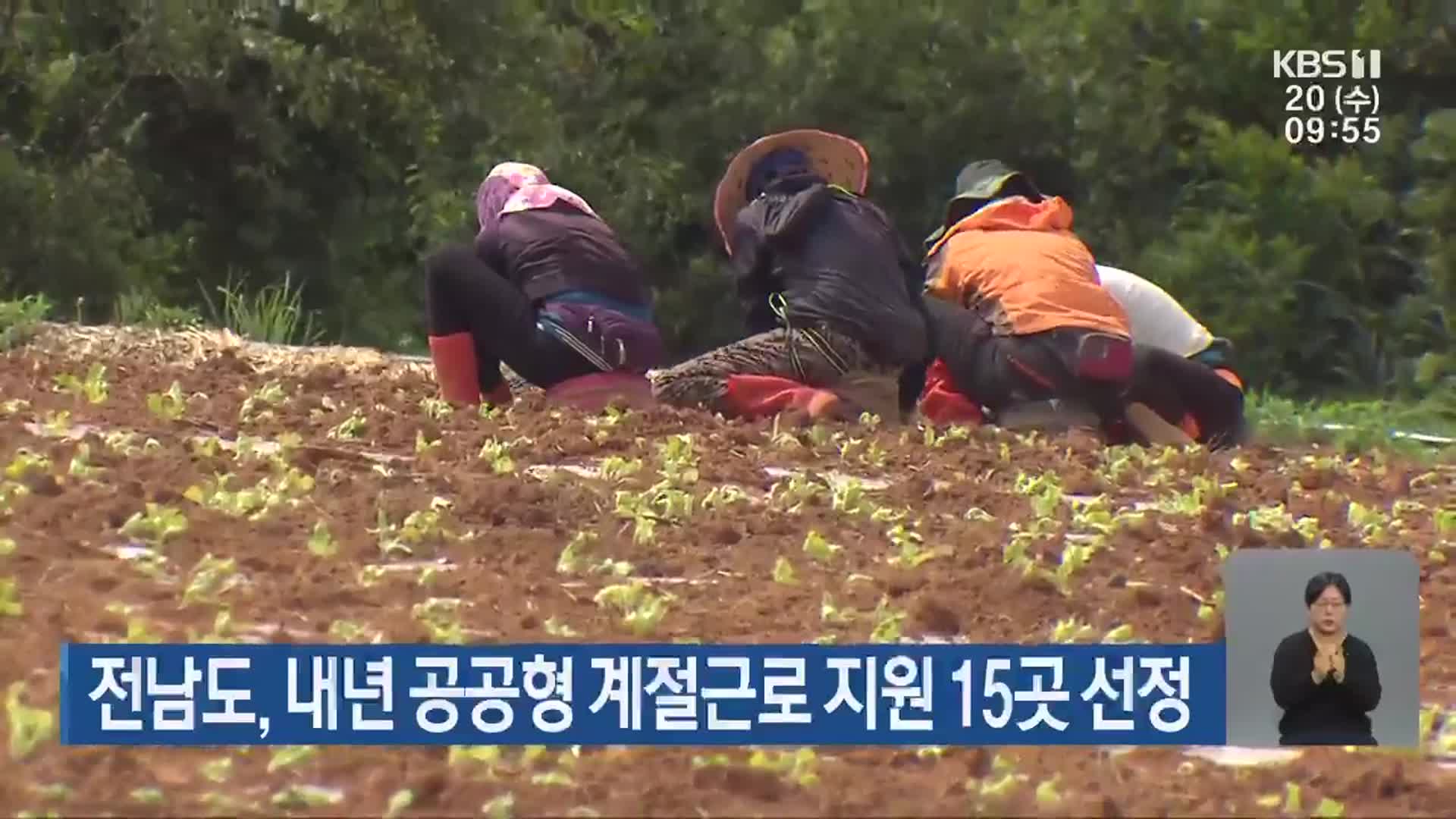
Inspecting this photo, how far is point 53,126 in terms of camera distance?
39.1ft

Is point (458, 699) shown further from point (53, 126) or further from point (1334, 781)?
point (53, 126)

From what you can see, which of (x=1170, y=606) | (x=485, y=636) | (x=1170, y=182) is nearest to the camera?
(x=485, y=636)

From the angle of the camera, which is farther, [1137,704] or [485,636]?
[485,636]

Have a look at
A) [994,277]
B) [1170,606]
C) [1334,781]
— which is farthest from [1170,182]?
[1334,781]

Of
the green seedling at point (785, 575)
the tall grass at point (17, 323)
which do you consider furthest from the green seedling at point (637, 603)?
the tall grass at point (17, 323)

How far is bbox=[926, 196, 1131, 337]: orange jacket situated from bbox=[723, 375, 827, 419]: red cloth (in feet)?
1.91

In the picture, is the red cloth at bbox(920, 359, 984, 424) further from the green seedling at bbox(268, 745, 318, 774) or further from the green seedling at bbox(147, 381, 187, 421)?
the green seedling at bbox(268, 745, 318, 774)

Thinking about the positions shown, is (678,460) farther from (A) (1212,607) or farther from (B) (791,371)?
(A) (1212,607)

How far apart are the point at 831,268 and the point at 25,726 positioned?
3999 millimetres

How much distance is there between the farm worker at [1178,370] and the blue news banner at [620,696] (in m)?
3.59

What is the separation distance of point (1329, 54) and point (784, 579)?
877 cm

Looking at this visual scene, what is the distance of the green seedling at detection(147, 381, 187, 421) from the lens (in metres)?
5.85

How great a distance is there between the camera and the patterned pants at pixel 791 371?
6.62 metres

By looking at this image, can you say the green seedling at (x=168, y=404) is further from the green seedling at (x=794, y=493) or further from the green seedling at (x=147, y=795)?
the green seedling at (x=147, y=795)
